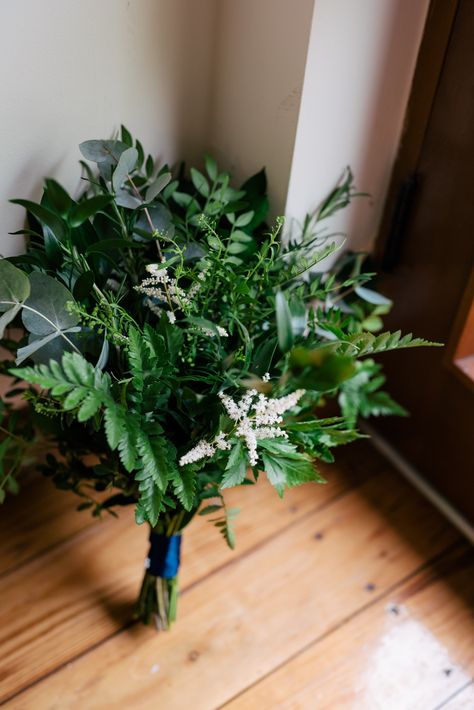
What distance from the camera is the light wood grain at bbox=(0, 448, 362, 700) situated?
3.31ft

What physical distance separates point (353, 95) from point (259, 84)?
129 millimetres

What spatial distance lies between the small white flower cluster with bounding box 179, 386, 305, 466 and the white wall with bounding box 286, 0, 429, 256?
38cm

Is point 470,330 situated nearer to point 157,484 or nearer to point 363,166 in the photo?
point 363,166

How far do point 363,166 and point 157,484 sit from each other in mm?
599

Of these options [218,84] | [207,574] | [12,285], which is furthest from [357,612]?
[218,84]

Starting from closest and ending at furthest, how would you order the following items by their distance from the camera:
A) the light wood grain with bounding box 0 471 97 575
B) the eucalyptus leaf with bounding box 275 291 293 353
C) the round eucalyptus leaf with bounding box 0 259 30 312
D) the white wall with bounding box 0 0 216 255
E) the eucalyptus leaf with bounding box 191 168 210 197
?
the eucalyptus leaf with bounding box 275 291 293 353 → the round eucalyptus leaf with bounding box 0 259 30 312 → the white wall with bounding box 0 0 216 255 → the eucalyptus leaf with bounding box 191 168 210 197 → the light wood grain with bounding box 0 471 97 575

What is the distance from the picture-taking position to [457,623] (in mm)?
1087

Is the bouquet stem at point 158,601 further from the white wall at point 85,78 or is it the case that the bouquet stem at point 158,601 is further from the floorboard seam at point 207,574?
the white wall at point 85,78

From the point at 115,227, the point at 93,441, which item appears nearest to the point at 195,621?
the point at 93,441

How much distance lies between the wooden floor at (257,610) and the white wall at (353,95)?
523 mm

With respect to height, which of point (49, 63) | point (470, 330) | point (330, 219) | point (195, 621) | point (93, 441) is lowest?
point (195, 621)

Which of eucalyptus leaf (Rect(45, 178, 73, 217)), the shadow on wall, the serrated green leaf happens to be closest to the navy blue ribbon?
the serrated green leaf

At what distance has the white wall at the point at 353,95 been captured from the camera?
0.88 m

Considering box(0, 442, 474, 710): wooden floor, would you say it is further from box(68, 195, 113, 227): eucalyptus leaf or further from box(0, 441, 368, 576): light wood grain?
box(68, 195, 113, 227): eucalyptus leaf
